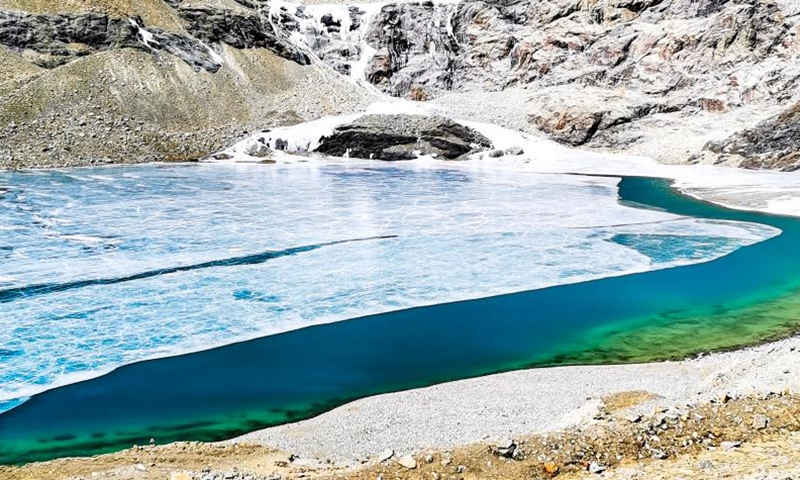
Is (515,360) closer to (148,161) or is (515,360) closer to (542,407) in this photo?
(542,407)

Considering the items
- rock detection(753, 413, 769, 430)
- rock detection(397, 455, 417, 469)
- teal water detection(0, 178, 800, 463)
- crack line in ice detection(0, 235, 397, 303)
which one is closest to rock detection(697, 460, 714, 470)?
rock detection(753, 413, 769, 430)

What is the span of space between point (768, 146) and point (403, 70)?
132 ft

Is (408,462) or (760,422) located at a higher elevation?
(760,422)

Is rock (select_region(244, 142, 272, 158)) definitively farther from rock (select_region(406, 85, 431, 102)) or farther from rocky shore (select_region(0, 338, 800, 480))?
rocky shore (select_region(0, 338, 800, 480))

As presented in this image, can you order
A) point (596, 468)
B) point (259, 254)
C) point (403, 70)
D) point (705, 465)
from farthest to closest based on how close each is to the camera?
point (403, 70)
point (259, 254)
point (596, 468)
point (705, 465)

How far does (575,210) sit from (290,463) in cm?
2439

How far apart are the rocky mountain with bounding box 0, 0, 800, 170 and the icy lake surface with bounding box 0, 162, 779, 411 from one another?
17175 mm

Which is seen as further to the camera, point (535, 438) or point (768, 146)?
point (768, 146)

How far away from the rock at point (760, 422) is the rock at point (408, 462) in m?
3.70

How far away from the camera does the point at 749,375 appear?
958 cm

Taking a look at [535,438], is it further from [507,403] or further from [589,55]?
[589,55]

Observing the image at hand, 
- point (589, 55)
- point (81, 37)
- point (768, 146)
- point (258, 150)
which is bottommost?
point (768, 146)

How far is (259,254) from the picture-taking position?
802 inches

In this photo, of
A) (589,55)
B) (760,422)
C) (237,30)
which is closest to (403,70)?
(237,30)
